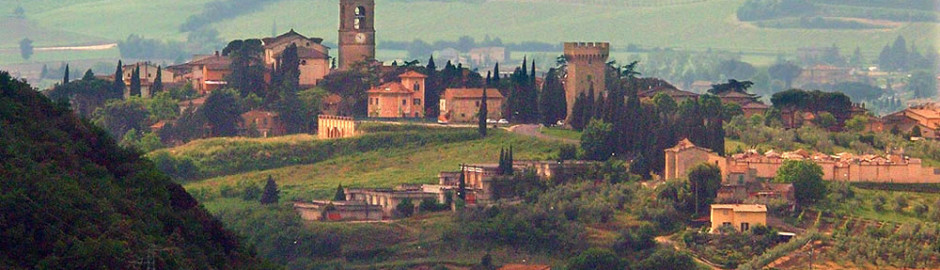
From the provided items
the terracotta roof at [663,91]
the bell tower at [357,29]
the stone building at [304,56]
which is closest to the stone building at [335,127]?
the stone building at [304,56]

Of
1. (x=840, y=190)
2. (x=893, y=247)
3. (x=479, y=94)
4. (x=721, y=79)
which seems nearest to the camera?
(x=893, y=247)

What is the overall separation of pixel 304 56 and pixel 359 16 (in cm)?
355

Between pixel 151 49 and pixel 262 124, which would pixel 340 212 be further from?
pixel 151 49

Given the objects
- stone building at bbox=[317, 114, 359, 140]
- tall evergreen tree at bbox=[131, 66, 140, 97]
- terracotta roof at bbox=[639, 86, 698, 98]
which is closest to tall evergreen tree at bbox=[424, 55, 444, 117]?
stone building at bbox=[317, 114, 359, 140]

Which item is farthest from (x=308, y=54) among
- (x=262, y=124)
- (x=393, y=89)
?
(x=393, y=89)

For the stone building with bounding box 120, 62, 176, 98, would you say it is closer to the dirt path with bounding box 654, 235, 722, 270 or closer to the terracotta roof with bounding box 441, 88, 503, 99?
the terracotta roof with bounding box 441, 88, 503, 99

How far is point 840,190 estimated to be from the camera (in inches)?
2977

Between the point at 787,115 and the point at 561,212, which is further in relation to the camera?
the point at 787,115

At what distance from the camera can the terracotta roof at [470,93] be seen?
89438 mm

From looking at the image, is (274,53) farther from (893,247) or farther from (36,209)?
(36,209)

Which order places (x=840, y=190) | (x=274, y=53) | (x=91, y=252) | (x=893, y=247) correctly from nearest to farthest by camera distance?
(x=91, y=252), (x=893, y=247), (x=840, y=190), (x=274, y=53)

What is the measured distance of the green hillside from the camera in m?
176

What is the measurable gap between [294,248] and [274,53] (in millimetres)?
25429

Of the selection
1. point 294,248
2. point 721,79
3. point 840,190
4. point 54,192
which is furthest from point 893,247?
point 721,79
